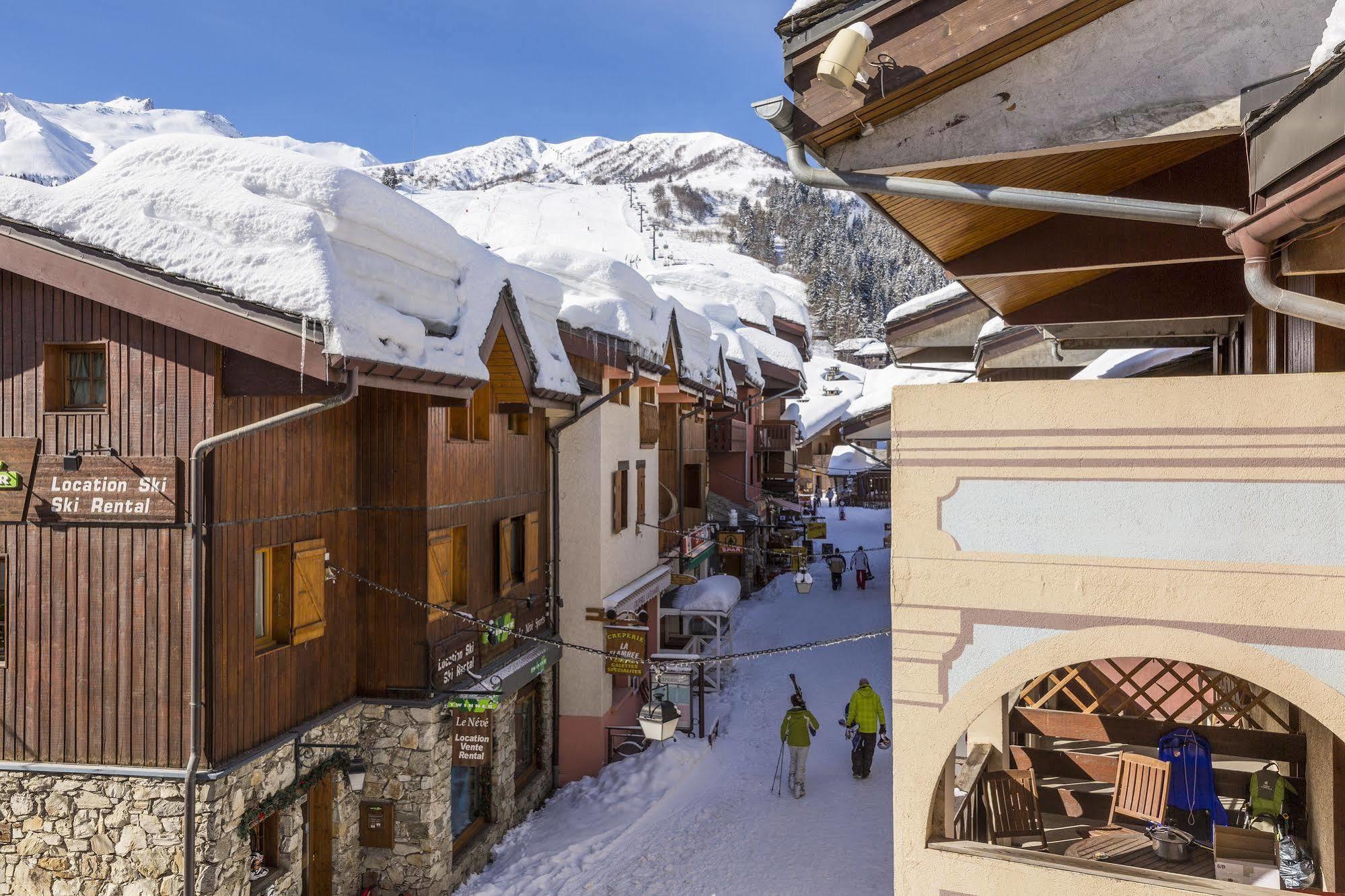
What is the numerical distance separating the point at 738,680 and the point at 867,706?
676 centimetres

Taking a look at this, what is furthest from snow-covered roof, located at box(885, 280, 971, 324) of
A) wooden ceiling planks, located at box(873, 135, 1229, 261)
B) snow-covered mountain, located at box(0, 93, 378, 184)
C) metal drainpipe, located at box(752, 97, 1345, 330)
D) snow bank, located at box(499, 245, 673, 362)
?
snow-covered mountain, located at box(0, 93, 378, 184)

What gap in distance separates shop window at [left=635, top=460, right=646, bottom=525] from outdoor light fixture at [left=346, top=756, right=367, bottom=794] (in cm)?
933

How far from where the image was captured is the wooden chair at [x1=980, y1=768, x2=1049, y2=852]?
698 centimetres

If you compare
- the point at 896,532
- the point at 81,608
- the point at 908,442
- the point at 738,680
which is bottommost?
the point at 738,680

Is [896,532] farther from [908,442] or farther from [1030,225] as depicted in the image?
[1030,225]

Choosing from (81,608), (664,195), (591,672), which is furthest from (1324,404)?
(664,195)

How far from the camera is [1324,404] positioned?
419 cm

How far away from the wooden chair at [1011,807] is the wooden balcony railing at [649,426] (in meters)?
13.1

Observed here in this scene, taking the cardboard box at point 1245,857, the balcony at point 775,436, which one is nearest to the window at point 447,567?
the cardboard box at point 1245,857

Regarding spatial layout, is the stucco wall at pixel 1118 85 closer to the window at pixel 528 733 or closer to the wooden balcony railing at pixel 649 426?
the window at pixel 528 733

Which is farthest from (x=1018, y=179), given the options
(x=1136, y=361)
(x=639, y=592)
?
(x=639, y=592)

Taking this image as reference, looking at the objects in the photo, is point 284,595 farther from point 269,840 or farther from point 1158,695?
point 1158,695

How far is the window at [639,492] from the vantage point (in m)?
19.2

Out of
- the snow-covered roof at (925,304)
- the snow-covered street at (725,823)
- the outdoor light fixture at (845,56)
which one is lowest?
the snow-covered street at (725,823)
